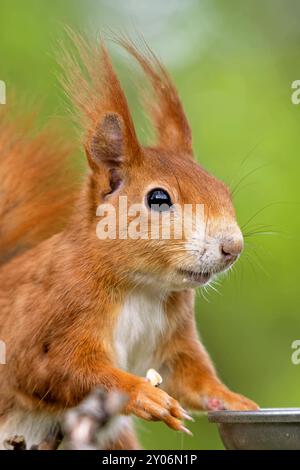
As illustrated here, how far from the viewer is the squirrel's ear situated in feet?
6.99

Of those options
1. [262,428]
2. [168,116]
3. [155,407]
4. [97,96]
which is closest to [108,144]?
[97,96]

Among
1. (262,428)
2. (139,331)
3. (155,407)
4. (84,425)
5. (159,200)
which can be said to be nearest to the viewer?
(84,425)

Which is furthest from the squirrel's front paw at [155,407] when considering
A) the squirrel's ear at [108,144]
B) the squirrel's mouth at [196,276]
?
the squirrel's ear at [108,144]

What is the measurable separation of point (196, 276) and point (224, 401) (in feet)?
1.18

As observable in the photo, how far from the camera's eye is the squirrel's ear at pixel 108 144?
6.99 ft

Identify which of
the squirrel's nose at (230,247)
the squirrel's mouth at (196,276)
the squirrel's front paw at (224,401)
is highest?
the squirrel's nose at (230,247)

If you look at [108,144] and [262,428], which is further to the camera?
[108,144]

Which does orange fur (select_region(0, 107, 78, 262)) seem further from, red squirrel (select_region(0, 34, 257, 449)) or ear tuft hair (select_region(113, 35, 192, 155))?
ear tuft hair (select_region(113, 35, 192, 155))

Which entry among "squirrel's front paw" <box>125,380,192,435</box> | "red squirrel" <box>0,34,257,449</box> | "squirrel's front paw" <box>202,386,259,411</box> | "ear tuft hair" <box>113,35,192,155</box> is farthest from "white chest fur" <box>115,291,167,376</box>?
"ear tuft hair" <box>113,35,192,155</box>

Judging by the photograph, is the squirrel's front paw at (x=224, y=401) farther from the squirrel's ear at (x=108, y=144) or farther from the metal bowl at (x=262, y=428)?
the squirrel's ear at (x=108, y=144)

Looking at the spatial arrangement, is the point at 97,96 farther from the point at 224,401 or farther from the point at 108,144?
the point at 224,401

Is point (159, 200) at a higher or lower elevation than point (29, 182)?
lower

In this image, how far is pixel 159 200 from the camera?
81.4 inches

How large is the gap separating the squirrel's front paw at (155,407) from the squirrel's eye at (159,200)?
→ 39cm
